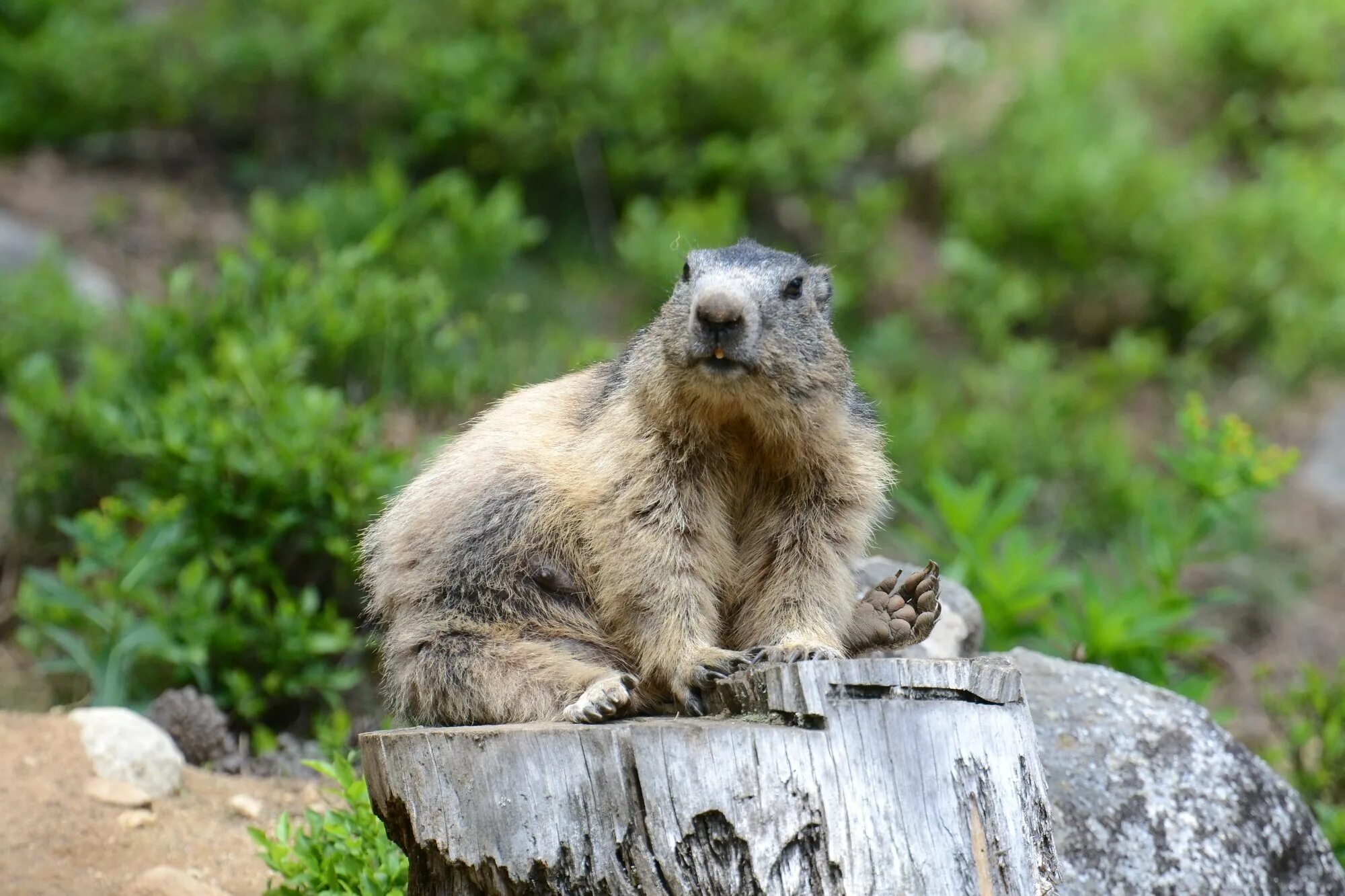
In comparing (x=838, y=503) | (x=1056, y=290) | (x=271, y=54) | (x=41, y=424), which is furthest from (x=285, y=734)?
(x=1056, y=290)

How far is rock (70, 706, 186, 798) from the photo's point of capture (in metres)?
5.23

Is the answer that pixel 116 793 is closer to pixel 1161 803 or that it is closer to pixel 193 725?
pixel 193 725

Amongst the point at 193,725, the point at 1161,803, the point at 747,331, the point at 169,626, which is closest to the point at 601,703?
the point at 747,331

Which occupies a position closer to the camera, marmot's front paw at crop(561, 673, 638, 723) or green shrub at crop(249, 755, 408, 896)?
marmot's front paw at crop(561, 673, 638, 723)

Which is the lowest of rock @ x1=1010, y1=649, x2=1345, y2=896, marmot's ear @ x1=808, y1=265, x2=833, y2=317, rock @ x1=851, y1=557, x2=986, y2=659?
rock @ x1=1010, y1=649, x2=1345, y2=896

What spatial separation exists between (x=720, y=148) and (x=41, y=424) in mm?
5517

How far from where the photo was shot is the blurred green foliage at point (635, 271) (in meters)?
6.67

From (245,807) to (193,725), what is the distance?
0.87 m

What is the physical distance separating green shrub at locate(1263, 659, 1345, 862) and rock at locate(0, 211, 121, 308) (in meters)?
7.55

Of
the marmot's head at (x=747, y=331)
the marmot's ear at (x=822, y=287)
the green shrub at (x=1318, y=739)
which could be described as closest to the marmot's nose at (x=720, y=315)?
the marmot's head at (x=747, y=331)

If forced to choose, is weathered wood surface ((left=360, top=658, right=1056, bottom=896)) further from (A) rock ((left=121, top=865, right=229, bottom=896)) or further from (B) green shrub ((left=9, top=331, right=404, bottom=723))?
(B) green shrub ((left=9, top=331, right=404, bottom=723))

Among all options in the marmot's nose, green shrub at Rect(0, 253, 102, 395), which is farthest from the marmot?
green shrub at Rect(0, 253, 102, 395)

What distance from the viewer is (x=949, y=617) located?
5.71 metres

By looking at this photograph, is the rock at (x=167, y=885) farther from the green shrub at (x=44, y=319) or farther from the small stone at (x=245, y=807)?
the green shrub at (x=44, y=319)
